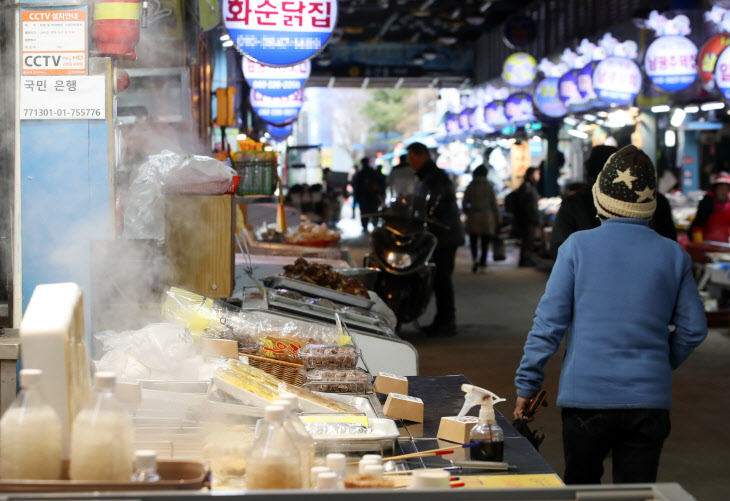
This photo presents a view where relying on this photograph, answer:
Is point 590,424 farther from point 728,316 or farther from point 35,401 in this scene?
point 728,316

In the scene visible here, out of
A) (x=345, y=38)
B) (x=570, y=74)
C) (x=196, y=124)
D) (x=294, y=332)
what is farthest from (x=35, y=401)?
(x=345, y=38)

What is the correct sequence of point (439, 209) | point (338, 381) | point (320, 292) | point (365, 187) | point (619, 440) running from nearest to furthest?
point (619, 440) → point (338, 381) → point (320, 292) → point (439, 209) → point (365, 187)

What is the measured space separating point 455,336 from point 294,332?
614cm

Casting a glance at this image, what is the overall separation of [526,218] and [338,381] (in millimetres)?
14676

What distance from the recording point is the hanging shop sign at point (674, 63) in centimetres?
1297

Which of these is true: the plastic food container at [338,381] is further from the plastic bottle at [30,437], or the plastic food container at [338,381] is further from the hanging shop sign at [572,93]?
the hanging shop sign at [572,93]

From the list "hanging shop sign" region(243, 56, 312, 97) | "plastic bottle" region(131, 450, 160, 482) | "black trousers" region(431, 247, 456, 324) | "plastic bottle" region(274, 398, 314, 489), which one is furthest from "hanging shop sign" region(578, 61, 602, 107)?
"plastic bottle" region(131, 450, 160, 482)

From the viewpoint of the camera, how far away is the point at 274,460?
190 cm

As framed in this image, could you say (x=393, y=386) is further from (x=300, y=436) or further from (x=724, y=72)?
(x=724, y=72)

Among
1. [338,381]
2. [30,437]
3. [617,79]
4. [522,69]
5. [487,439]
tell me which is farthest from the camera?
[522,69]

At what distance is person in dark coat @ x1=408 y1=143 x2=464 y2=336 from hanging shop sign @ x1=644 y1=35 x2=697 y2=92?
5.18 meters

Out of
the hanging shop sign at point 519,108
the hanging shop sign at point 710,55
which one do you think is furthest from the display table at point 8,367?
the hanging shop sign at point 519,108

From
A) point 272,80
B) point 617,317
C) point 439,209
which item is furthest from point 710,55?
point 617,317

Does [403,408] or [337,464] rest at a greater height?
[337,464]
